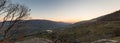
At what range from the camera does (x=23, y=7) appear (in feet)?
208

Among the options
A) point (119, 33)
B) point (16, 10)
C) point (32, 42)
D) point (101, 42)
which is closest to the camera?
point (32, 42)

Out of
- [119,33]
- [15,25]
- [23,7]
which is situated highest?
[23,7]

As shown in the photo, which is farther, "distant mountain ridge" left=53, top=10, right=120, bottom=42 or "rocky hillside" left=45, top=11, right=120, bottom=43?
"distant mountain ridge" left=53, top=10, right=120, bottom=42

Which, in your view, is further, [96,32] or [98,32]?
[96,32]

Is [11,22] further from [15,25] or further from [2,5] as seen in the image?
[2,5]

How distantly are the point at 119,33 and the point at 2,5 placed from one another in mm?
59439

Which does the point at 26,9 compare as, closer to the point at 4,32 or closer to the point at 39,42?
the point at 4,32

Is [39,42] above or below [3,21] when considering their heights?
below

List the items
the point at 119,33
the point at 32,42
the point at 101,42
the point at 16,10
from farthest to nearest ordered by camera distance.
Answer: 1. the point at 119,33
2. the point at 16,10
3. the point at 101,42
4. the point at 32,42

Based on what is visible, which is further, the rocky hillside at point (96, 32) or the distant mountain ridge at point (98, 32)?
the distant mountain ridge at point (98, 32)

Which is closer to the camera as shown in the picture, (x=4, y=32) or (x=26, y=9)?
(x=4, y=32)

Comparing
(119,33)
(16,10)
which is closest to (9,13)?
(16,10)

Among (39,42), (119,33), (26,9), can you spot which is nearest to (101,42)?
(39,42)

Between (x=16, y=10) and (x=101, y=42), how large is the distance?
21417 millimetres
